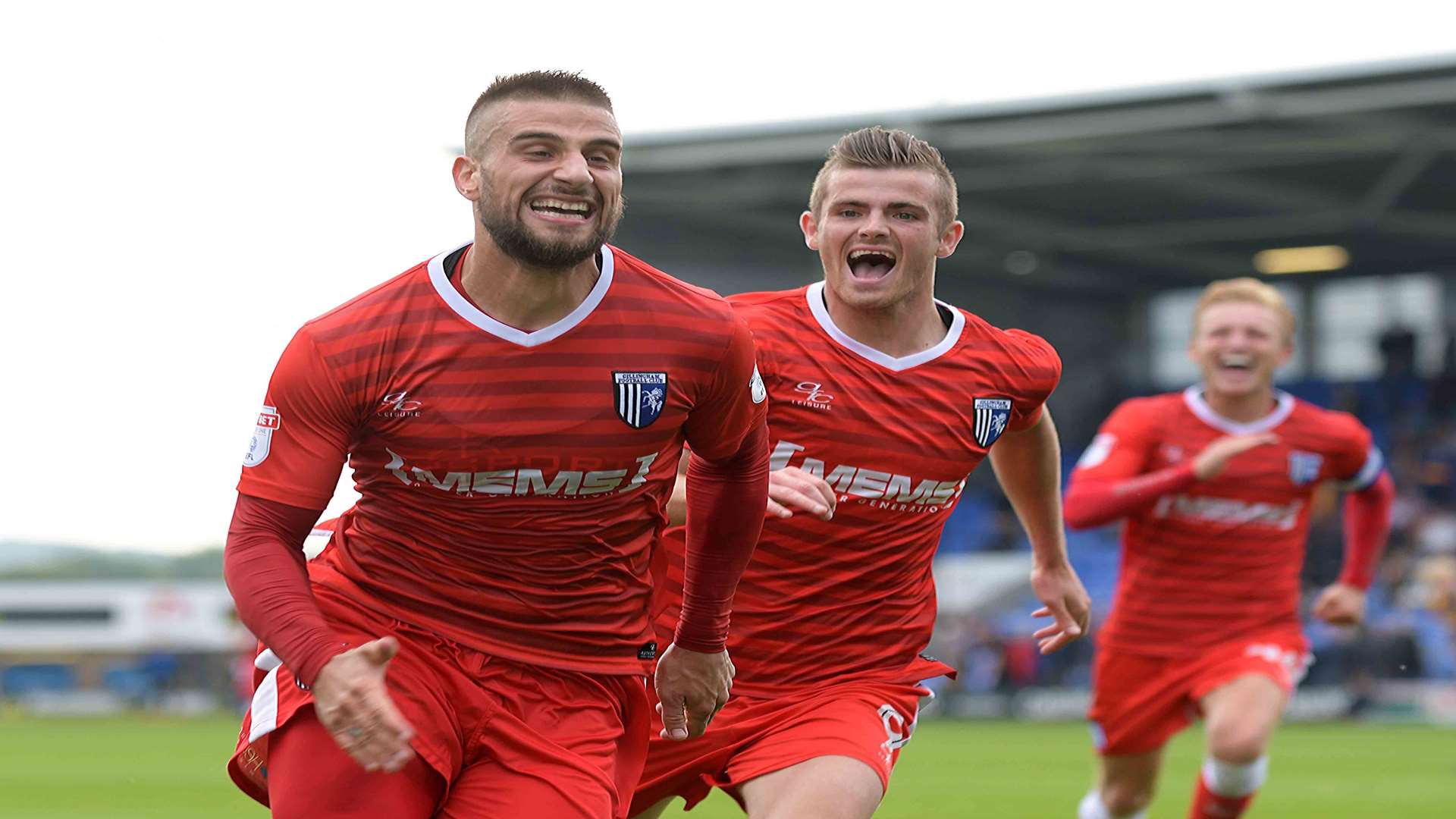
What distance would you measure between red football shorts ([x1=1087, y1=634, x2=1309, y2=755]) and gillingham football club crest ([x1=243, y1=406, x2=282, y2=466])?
5.17m

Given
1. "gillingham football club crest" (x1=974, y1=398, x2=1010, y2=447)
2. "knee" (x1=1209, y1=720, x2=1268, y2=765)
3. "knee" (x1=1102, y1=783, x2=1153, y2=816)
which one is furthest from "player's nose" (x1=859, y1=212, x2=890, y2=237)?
"knee" (x1=1102, y1=783, x2=1153, y2=816)

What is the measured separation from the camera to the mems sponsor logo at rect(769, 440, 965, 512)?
5160 millimetres

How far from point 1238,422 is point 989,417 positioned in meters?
3.49

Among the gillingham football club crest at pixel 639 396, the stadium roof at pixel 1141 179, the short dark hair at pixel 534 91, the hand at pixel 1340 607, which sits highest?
the stadium roof at pixel 1141 179

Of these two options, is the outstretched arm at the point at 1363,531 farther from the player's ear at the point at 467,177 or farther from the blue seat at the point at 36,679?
the blue seat at the point at 36,679

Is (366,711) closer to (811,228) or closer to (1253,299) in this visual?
(811,228)

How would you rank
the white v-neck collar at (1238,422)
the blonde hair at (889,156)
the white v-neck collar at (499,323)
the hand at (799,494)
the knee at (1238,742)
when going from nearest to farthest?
the white v-neck collar at (499,323) → the hand at (799,494) → the blonde hair at (889,156) → the knee at (1238,742) → the white v-neck collar at (1238,422)

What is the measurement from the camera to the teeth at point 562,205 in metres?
3.97

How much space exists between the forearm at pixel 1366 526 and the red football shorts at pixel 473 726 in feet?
17.5

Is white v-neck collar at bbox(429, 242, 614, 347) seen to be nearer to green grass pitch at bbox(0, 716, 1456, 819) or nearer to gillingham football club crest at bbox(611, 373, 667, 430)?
gillingham football club crest at bbox(611, 373, 667, 430)

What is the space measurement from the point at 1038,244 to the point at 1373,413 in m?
6.38

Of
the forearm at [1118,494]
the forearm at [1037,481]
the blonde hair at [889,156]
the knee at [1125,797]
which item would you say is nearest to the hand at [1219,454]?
the forearm at [1118,494]

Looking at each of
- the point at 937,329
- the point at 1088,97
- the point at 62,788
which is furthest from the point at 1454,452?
the point at 937,329

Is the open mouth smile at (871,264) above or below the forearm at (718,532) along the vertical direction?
above
